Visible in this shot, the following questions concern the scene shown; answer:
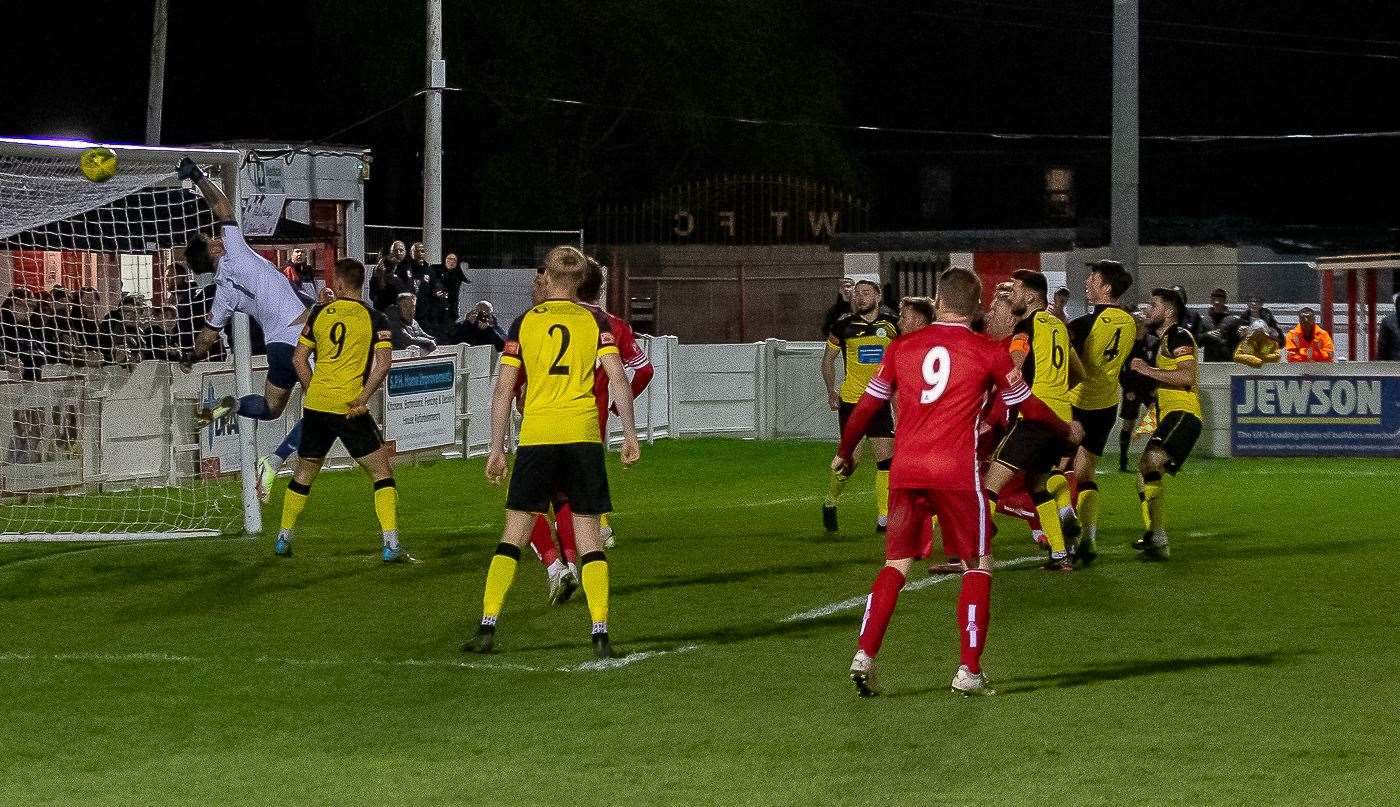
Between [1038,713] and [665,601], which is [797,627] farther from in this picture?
[1038,713]

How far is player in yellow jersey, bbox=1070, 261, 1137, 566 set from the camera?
12430 mm

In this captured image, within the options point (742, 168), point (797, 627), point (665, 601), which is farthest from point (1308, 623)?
point (742, 168)

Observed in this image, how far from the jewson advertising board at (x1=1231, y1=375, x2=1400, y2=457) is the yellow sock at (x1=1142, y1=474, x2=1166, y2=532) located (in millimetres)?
10230

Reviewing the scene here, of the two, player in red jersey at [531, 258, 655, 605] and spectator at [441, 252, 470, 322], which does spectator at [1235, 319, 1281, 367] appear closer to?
spectator at [441, 252, 470, 322]

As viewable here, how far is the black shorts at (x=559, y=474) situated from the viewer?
905 cm

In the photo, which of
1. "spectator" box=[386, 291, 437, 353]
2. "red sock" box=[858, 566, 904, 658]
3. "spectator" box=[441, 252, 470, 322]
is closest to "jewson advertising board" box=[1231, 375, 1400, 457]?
"spectator" box=[386, 291, 437, 353]

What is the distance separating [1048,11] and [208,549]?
4962cm

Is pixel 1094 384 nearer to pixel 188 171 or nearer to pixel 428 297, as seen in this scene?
pixel 188 171

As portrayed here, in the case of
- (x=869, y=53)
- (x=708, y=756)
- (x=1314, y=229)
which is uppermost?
(x=869, y=53)

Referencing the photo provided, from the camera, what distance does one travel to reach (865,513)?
16.4 meters

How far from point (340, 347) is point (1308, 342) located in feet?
59.7

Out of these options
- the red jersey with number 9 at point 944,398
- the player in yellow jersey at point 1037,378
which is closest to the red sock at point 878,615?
the red jersey with number 9 at point 944,398

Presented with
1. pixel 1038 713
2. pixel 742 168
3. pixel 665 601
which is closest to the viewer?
pixel 1038 713

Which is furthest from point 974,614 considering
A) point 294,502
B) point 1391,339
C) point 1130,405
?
point 1391,339
